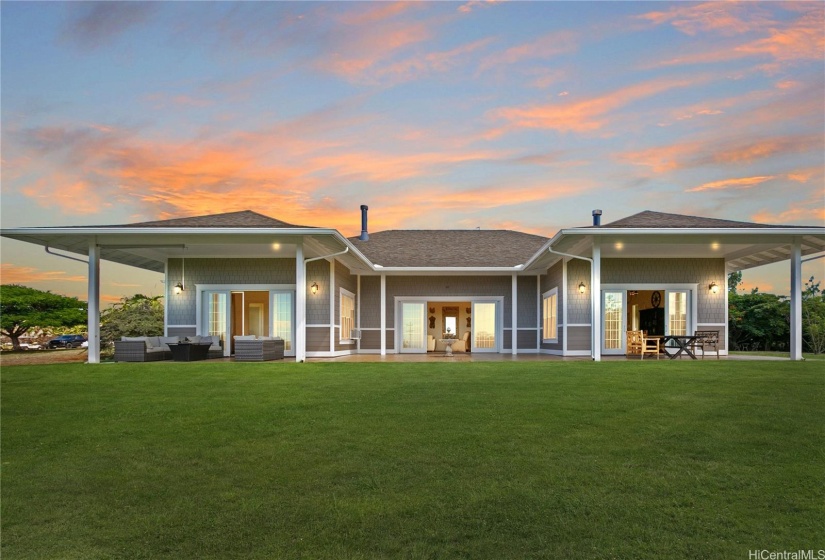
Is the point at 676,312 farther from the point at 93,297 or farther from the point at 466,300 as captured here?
the point at 93,297

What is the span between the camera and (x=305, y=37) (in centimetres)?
1486

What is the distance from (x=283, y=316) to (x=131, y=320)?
A: 6.88 m

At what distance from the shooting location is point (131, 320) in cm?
A: 2156

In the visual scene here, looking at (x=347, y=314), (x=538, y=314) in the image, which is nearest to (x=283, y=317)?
(x=347, y=314)

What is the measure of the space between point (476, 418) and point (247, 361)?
335 inches

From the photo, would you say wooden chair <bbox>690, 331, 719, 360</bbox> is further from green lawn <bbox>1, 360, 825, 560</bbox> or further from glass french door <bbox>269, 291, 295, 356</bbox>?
glass french door <bbox>269, 291, 295, 356</bbox>

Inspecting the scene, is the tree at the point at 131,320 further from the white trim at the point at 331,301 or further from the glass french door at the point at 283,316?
the white trim at the point at 331,301

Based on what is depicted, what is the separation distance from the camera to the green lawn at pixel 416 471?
14.8 feet

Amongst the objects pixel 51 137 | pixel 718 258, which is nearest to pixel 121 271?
pixel 51 137

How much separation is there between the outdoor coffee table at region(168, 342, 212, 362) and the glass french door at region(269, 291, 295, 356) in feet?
7.27

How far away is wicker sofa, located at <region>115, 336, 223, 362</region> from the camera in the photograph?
15125mm

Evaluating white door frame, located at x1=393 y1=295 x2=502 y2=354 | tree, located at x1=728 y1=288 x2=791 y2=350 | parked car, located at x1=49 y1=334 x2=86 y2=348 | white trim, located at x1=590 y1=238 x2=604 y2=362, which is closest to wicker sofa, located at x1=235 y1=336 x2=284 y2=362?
white door frame, located at x1=393 y1=295 x2=502 y2=354

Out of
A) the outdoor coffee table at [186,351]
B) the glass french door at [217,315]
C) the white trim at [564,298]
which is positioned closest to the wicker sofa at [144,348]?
the outdoor coffee table at [186,351]

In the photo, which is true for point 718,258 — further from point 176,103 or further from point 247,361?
point 176,103
